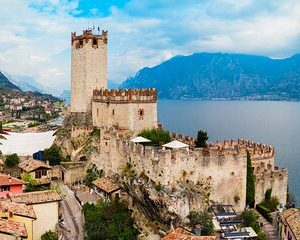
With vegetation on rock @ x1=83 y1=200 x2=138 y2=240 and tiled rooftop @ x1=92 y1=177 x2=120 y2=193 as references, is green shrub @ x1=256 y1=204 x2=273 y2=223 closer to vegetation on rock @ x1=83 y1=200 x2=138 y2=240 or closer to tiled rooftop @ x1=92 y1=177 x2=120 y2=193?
vegetation on rock @ x1=83 y1=200 x2=138 y2=240

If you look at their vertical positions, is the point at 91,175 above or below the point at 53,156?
below

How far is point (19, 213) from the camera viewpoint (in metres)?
28.1

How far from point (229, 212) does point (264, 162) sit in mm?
10569

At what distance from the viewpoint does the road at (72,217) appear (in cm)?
3347

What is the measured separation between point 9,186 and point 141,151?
1150 cm

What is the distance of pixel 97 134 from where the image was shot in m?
46.3

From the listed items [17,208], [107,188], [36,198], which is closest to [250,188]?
[107,188]

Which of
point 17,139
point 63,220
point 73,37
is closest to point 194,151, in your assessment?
point 63,220

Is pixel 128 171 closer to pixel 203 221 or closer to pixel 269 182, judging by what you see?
pixel 203 221

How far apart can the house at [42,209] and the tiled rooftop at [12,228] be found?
20.8 feet

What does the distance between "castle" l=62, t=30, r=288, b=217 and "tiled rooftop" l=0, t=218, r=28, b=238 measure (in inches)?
444

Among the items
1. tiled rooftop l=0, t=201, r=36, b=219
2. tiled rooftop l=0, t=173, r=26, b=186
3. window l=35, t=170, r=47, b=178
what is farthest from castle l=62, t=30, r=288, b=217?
tiled rooftop l=0, t=201, r=36, b=219

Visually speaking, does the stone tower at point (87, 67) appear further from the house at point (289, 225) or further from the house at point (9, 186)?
the house at point (289, 225)

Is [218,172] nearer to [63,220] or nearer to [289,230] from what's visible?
[289,230]
